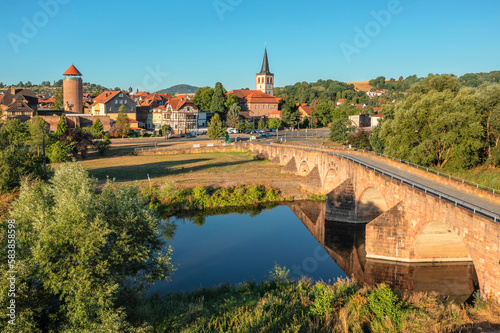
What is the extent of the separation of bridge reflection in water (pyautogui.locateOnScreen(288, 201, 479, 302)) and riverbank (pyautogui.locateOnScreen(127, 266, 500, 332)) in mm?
2925

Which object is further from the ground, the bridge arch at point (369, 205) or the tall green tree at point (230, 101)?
the tall green tree at point (230, 101)

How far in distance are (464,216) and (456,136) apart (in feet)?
58.8

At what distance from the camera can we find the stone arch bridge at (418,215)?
1511 centimetres

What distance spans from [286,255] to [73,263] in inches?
593

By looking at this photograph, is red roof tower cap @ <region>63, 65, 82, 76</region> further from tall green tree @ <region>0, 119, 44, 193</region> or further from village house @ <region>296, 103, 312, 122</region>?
tall green tree @ <region>0, 119, 44, 193</region>

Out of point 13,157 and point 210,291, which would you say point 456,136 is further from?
point 13,157

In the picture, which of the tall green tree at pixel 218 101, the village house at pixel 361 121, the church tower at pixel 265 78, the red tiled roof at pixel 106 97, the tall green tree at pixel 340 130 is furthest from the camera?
the church tower at pixel 265 78

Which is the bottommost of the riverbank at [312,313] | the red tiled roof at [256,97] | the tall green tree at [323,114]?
the riverbank at [312,313]

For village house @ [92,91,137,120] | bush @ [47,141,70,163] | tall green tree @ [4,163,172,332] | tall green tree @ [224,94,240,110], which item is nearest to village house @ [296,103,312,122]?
tall green tree @ [224,94,240,110]

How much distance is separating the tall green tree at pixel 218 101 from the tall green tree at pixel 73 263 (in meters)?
90.4

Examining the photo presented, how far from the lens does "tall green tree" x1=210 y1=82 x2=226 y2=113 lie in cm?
10462

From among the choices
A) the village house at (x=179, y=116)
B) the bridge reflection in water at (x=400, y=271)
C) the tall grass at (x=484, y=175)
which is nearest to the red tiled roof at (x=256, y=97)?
the village house at (x=179, y=116)

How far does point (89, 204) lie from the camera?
47.0ft

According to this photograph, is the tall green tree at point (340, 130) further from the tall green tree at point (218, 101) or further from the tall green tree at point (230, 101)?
the tall green tree at point (230, 101)
